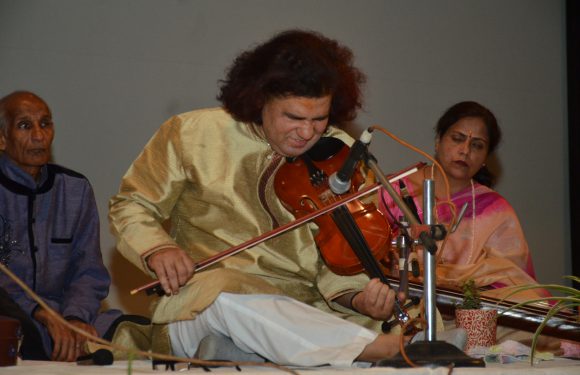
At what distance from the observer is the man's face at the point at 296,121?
2900 millimetres

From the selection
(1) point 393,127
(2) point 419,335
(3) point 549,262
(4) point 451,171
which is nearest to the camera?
(2) point 419,335

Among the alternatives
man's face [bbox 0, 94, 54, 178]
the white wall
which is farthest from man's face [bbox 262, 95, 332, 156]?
the white wall

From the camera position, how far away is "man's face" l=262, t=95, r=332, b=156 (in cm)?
290

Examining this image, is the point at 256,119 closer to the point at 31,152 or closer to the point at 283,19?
the point at 31,152

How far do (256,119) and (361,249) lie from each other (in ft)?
2.16

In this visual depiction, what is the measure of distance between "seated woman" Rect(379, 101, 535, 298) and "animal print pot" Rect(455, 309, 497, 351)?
1216mm

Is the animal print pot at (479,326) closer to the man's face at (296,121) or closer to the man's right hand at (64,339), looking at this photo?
the man's face at (296,121)

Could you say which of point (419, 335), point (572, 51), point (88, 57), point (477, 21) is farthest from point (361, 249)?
point (572, 51)

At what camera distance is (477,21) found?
5.77 meters

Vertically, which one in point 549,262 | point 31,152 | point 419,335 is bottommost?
point 549,262

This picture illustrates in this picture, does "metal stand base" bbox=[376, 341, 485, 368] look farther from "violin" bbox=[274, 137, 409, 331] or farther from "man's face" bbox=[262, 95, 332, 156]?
"man's face" bbox=[262, 95, 332, 156]

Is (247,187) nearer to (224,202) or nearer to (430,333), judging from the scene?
(224,202)

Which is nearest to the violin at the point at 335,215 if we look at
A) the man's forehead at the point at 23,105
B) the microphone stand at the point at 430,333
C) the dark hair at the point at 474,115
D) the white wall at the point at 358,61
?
the microphone stand at the point at 430,333

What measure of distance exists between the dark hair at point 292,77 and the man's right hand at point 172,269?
0.67 meters
